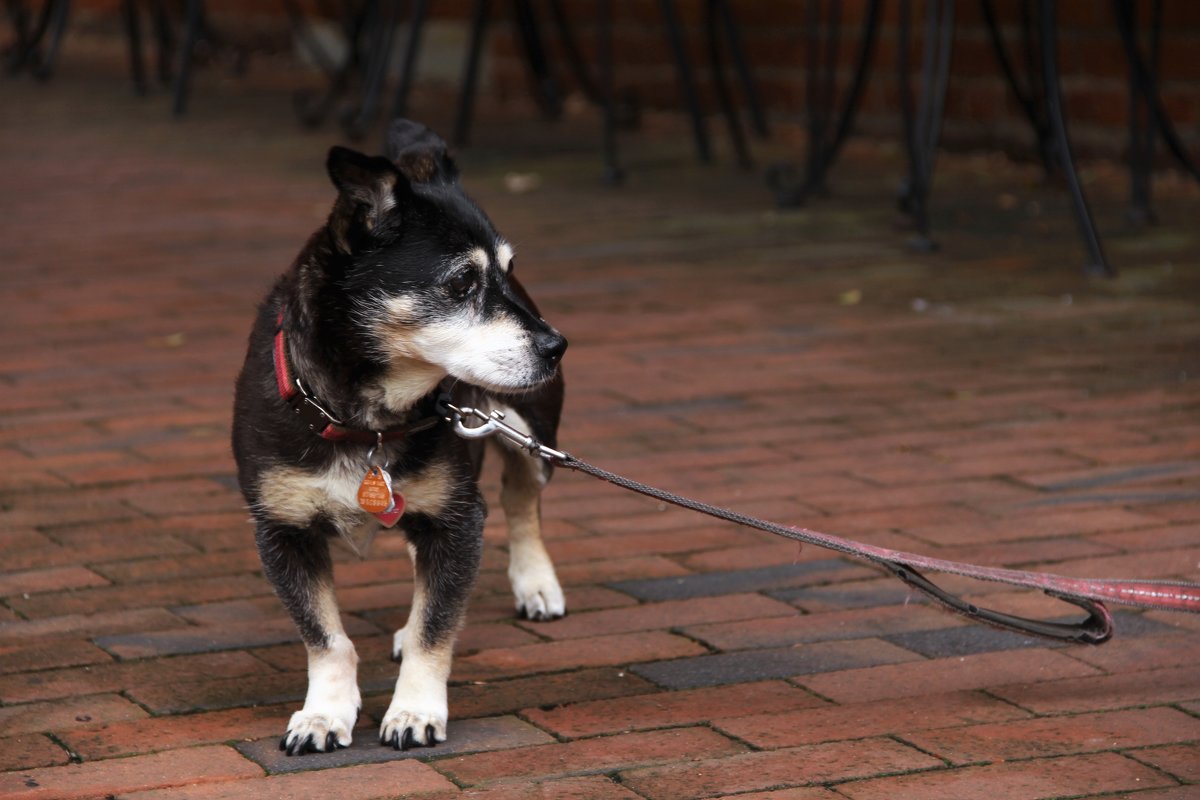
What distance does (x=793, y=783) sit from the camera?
10.1ft

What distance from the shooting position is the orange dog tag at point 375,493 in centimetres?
337

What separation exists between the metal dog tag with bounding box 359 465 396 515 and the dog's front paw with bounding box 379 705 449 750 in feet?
1.23

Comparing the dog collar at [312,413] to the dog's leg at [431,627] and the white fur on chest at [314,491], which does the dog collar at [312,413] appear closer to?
the white fur on chest at [314,491]

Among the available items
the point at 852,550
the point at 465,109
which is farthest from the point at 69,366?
the point at 465,109

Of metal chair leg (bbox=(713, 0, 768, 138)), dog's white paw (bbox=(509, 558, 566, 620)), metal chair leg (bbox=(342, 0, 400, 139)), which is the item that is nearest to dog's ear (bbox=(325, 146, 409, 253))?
dog's white paw (bbox=(509, 558, 566, 620))

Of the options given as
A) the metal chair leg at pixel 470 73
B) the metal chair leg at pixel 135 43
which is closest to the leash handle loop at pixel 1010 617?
the metal chair leg at pixel 470 73

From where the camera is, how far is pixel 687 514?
4.80 metres

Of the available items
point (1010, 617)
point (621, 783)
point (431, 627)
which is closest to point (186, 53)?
point (431, 627)

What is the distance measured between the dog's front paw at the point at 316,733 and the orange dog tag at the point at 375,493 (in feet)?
1.23

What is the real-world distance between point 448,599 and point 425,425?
33 cm

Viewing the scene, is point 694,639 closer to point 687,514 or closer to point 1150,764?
point 687,514

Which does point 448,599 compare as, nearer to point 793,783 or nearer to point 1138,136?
point 793,783

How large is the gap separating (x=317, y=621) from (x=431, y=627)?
0.22m

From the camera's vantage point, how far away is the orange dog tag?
3.37m
